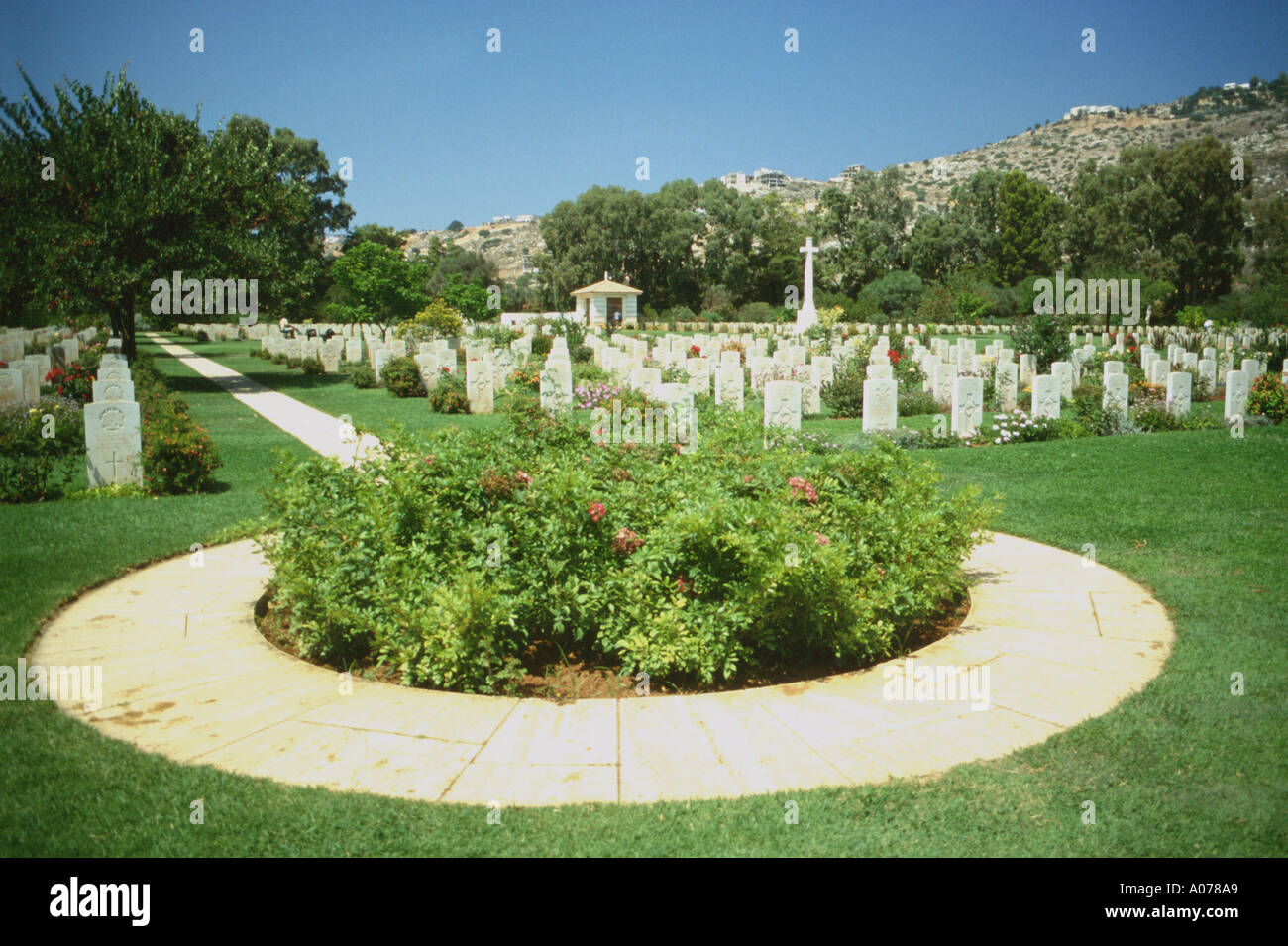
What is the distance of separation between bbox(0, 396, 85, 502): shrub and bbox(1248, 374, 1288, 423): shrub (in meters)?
18.2

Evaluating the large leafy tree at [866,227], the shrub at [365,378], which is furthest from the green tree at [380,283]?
the large leafy tree at [866,227]

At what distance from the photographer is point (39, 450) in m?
11.4

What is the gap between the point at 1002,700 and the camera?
453 centimetres

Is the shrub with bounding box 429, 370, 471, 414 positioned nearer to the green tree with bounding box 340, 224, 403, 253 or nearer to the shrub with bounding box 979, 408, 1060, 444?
the shrub with bounding box 979, 408, 1060, 444

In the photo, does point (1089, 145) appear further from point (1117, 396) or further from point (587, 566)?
point (587, 566)

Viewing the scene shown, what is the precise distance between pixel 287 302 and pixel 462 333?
28.1ft

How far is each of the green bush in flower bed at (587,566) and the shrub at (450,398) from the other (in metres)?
13.5

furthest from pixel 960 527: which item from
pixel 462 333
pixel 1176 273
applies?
pixel 1176 273

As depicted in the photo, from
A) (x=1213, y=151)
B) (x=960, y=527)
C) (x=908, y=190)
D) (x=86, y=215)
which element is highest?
(x=908, y=190)

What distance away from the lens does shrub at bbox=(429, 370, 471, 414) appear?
19.2m

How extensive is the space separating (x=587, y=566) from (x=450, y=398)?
14808mm

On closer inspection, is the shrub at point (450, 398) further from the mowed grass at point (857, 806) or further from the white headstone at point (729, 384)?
the mowed grass at point (857, 806)

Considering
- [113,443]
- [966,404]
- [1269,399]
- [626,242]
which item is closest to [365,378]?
[113,443]
